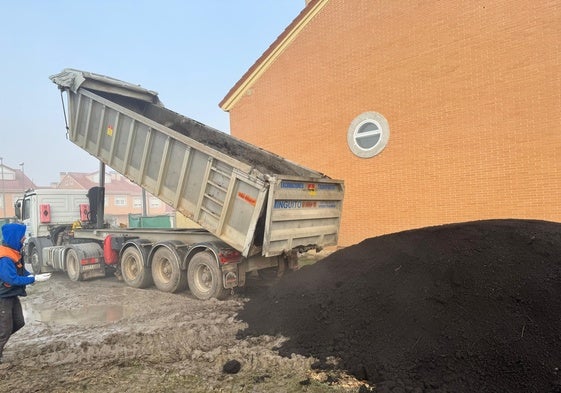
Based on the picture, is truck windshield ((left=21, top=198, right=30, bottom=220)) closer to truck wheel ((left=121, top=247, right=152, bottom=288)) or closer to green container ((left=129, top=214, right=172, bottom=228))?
truck wheel ((left=121, top=247, right=152, bottom=288))

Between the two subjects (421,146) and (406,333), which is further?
(421,146)

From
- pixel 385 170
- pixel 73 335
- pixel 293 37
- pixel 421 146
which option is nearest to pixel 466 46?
pixel 421 146

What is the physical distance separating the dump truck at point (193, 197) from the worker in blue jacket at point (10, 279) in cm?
302

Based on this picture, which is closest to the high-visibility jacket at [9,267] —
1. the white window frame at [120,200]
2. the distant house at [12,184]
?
the distant house at [12,184]

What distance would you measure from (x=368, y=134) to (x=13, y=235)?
10243 mm

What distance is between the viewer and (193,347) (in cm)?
480

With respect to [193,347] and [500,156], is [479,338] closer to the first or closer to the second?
[193,347]

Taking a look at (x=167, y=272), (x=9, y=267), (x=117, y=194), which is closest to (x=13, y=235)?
(x=9, y=267)

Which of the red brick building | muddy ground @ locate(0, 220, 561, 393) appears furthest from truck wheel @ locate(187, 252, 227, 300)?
the red brick building

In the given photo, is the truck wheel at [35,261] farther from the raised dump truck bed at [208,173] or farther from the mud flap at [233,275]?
the mud flap at [233,275]

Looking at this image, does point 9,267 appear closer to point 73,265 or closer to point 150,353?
point 150,353

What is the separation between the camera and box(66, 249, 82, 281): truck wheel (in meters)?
10.0

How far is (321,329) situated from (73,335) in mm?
3674

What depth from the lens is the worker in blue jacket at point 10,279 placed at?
4391 mm
